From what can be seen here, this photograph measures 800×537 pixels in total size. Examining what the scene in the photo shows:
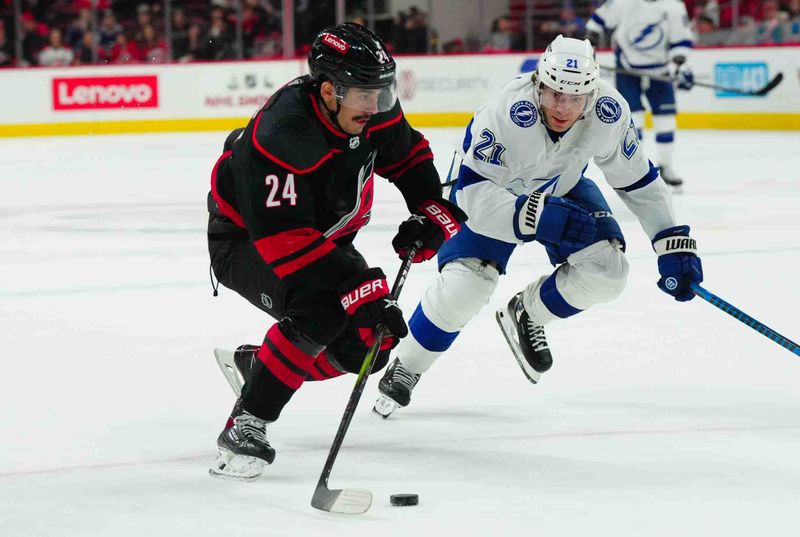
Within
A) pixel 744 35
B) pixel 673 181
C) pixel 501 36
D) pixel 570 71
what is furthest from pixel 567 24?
pixel 570 71

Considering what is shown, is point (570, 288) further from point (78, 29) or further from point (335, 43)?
point (78, 29)

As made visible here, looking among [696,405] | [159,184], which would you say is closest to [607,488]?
[696,405]

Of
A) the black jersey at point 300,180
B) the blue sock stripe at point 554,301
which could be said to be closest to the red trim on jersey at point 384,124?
the black jersey at point 300,180

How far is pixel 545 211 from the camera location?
3.02m

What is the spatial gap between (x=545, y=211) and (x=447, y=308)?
380 millimetres

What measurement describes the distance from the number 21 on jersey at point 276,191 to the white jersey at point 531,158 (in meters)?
0.75

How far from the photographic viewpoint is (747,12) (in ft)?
39.9

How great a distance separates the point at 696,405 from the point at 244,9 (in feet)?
35.0

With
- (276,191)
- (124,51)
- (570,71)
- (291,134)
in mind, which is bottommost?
(276,191)

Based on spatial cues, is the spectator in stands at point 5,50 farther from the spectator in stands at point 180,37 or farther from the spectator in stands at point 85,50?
the spectator in stands at point 180,37

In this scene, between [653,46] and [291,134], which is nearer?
[291,134]

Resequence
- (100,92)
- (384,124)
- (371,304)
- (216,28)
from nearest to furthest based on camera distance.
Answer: (371,304), (384,124), (100,92), (216,28)

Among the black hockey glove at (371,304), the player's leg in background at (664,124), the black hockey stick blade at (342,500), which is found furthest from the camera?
the player's leg in background at (664,124)

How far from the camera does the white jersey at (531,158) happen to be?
3.13 m
